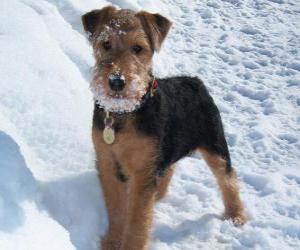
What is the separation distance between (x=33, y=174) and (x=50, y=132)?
64 cm

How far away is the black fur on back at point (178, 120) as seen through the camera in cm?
387

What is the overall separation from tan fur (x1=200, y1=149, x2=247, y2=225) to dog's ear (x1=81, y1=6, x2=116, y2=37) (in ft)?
5.27

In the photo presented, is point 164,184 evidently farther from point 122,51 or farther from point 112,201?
point 122,51

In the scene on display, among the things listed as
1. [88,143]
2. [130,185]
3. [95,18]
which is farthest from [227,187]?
[95,18]

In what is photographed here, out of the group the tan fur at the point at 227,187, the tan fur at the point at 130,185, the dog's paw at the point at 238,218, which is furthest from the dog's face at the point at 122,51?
the dog's paw at the point at 238,218

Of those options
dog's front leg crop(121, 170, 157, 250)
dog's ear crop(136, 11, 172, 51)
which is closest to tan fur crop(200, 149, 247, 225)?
dog's front leg crop(121, 170, 157, 250)

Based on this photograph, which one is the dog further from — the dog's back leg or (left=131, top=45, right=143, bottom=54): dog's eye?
the dog's back leg

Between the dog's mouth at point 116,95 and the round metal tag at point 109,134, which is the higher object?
the dog's mouth at point 116,95

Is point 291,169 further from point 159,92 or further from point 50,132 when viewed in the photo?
point 50,132

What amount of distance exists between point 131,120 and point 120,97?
0.31 m

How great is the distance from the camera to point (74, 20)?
22.6 ft

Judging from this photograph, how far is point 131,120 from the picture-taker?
3805mm

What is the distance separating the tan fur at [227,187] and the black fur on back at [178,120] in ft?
0.25

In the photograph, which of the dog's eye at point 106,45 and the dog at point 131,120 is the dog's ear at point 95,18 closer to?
the dog at point 131,120
